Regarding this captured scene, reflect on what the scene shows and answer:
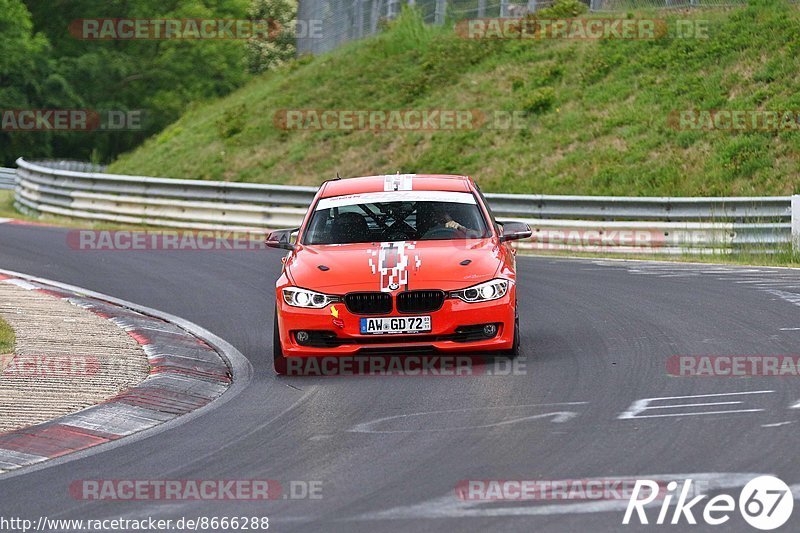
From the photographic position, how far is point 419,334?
10211mm

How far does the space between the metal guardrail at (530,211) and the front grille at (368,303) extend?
10694 mm

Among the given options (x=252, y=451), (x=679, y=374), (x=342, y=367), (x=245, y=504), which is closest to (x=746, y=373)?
(x=679, y=374)

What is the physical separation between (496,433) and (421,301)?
2389 mm

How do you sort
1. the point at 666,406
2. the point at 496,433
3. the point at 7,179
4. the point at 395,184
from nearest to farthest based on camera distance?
the point at 496,433, the point at 666,406, the point at 395,184, the point at 7,179

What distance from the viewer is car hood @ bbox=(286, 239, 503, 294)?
1028cm

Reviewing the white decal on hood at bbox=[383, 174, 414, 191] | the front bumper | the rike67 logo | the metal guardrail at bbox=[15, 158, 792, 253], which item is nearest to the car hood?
the front bumper

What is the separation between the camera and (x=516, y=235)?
37.3 ft

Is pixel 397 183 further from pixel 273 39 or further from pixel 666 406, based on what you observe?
pixel 273 39

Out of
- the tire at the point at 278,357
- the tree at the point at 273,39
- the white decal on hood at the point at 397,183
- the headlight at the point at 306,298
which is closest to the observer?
the headlight at the point at 306,298

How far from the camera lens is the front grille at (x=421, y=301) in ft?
33.6

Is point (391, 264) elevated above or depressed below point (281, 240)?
below

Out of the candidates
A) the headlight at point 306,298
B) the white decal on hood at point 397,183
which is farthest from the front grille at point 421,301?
the white decal on hood at point 397,183

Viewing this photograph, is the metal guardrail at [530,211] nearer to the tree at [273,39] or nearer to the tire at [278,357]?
the tire at [278,357]

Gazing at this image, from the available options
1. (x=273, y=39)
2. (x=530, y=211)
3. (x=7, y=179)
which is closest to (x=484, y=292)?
(x=530, y=211)
